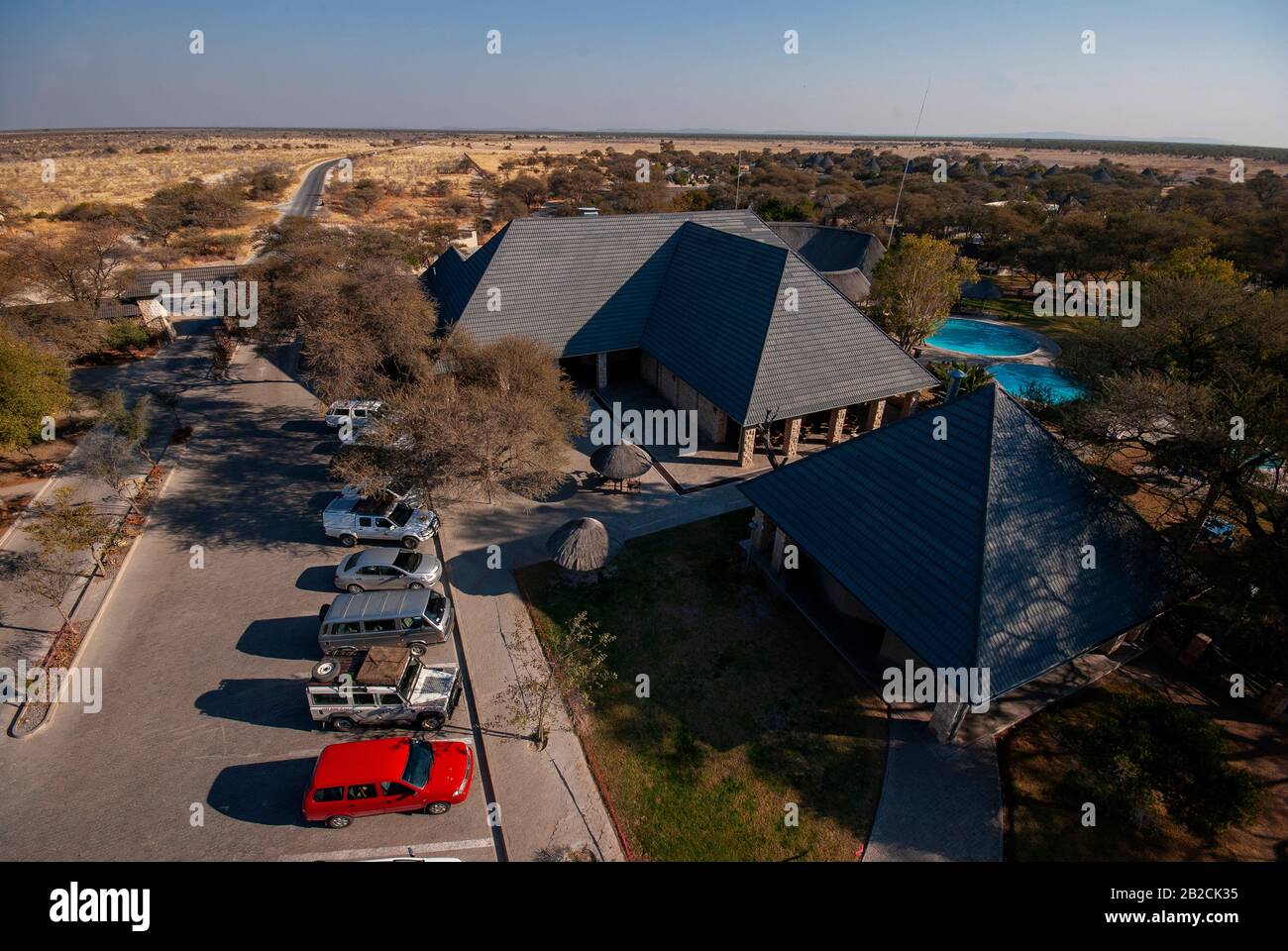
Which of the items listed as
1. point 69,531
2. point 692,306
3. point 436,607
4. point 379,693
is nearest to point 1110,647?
point 436,607

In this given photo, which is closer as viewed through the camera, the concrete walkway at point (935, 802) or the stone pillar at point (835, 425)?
the concrete walkway at point (935, 802)

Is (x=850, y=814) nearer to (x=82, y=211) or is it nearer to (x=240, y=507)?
(x=240, y=507)

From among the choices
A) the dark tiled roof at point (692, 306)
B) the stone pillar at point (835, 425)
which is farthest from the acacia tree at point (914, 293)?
the stone pillar at point (835, 425)

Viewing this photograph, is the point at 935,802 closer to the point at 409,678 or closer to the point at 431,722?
the point at 431,722

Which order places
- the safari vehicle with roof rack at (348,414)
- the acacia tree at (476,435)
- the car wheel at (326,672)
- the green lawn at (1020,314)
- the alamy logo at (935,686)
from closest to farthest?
1. the alamy logo at (935,686)
2. the car wheel at (326,672)
3. the acacia tree at (476,435)
4. the safari vehicle with roof rack at (348,414)
5. the green lawn at (1020,314)

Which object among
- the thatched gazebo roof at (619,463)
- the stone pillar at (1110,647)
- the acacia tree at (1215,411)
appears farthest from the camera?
the thatched gazebo roof at (619,463)

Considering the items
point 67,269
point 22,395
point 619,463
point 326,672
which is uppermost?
point 67,269

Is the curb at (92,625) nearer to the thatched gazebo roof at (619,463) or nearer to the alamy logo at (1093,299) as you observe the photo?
the thatched gazebo roof at (619,463)

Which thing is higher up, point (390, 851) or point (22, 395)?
point (22, 395)
